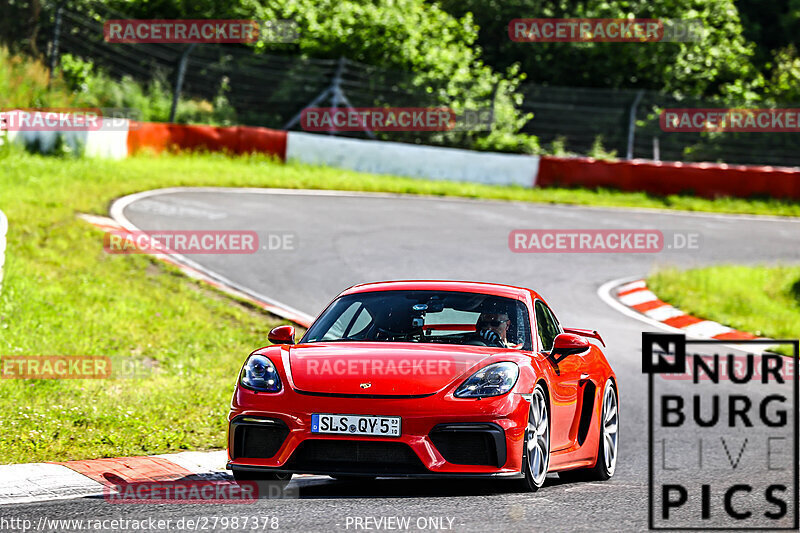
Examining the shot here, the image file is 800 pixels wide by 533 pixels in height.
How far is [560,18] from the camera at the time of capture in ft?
121

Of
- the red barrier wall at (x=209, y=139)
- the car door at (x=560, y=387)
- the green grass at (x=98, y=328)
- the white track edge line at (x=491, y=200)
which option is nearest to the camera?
the car door at (x=560, y=387)

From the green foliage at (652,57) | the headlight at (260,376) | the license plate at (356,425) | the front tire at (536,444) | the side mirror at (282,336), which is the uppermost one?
the green foliage at (652,57)

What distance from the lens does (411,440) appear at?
577cm

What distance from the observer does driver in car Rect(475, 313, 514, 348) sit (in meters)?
6.72

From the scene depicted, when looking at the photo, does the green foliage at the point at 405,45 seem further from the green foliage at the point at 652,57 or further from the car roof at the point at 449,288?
the car roof at the point at 449,288

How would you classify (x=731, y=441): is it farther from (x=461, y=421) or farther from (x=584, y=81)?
(x=584, y=81)

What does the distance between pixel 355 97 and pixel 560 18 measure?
11.2 metres

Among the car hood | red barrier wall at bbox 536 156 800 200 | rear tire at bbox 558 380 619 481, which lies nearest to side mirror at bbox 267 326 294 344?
the car hood

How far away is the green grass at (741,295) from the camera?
14.9 meters

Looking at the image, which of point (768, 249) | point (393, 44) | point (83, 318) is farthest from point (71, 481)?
point (393, 44)

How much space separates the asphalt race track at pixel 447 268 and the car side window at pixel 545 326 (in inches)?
33.9

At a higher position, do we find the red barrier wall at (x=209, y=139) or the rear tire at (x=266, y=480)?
the red barrier wall at (x=209, y=139)

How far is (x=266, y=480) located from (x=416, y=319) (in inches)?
51.7

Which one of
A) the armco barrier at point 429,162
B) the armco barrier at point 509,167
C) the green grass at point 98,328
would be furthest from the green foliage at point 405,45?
the green grass at point 98,328
